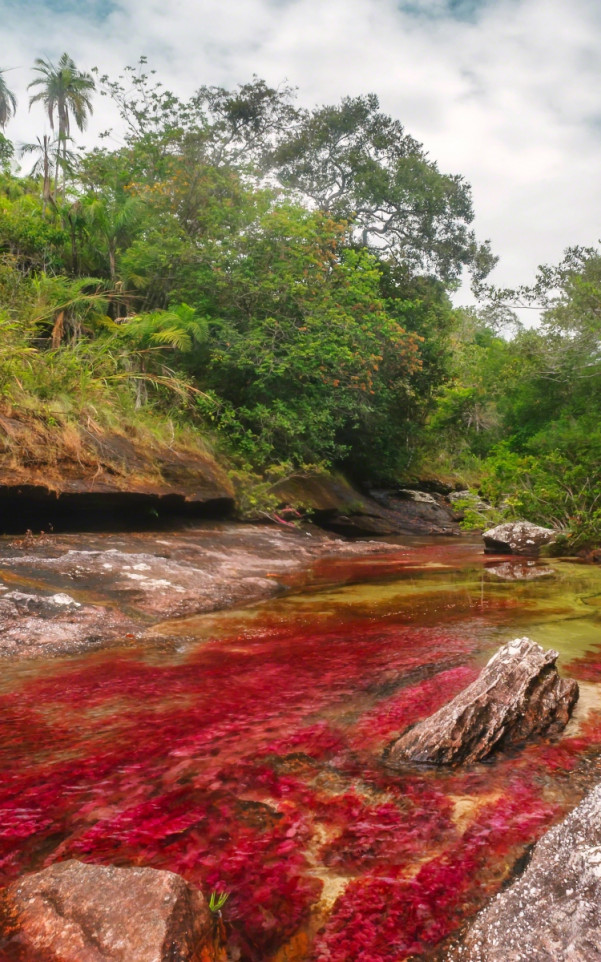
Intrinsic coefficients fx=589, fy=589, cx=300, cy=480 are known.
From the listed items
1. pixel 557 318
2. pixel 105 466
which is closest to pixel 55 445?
pixel 105 466

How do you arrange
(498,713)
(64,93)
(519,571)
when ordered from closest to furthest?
(498,713) → (519,571) → (64,93)

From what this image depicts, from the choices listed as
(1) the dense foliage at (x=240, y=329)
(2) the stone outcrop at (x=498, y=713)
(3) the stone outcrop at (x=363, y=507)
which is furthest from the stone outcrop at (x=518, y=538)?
(2) the stone outcrop at (x=498, y=713)

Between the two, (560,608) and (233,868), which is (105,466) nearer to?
(560,608)

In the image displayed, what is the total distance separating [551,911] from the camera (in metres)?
1.48

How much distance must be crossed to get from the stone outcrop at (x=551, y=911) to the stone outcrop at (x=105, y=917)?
25.7 inches

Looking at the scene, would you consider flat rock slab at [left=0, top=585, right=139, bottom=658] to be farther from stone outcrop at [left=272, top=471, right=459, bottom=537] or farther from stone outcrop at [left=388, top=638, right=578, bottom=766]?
stone outcrop at [left=272, top=471, right=459, bottom=537]

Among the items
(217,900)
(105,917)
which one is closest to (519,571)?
(217,900)

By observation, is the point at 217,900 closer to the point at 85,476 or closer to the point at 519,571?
the point at 85,476

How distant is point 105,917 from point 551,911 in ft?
3.61

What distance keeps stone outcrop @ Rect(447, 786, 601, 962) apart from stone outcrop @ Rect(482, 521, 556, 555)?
10160 millimetres

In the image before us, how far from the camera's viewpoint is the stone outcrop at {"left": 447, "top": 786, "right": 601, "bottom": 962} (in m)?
1.37

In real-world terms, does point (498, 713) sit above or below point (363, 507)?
below

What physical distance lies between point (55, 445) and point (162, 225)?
7.81 meters

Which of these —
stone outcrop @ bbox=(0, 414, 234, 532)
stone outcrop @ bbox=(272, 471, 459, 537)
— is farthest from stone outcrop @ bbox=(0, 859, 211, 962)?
stone outcrop @ bbox=(272, 471, 459, 537)
